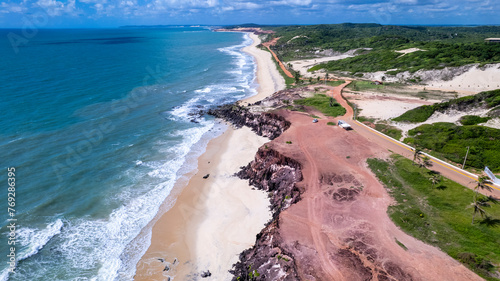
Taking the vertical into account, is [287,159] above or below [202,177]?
above

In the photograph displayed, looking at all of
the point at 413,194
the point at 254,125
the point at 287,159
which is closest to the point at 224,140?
the point at 254,125

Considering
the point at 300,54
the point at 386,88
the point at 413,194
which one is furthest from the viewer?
the point at 300,54

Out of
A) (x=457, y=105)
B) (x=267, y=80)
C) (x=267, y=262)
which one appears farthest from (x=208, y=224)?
(x=267, y=80)

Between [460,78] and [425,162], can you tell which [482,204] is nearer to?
[425,162]

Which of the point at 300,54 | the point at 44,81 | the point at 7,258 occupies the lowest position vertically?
the point at 7,258

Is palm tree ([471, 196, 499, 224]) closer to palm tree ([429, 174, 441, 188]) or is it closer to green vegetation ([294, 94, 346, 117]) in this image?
palm tree ([429, 174, 441, 188])

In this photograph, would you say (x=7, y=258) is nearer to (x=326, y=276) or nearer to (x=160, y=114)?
(x=326, y=276)

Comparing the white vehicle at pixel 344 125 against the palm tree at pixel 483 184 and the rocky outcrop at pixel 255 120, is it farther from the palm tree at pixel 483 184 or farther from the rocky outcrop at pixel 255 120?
the palm tree at pixel 483 184

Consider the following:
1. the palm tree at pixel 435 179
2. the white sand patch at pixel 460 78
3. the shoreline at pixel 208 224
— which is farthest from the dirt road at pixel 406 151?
the white sand patch at pixel 460 78
